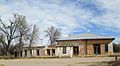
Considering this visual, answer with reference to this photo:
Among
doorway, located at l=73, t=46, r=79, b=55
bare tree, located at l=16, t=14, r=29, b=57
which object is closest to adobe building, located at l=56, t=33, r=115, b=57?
doorway, located at l=73, t=46, r=79, b=55

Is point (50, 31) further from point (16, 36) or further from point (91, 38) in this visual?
point (91, 38)

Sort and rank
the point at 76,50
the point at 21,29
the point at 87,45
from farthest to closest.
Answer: the point at 21,29 → the point at 76,50 → the point at 87,45

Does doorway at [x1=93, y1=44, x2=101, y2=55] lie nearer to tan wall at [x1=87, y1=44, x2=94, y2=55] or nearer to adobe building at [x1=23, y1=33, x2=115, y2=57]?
adobe building at [x1=23, y1=33, x2=115, y2=57]

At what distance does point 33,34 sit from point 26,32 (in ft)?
21.2

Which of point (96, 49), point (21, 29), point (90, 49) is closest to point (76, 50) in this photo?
point (90, 49)

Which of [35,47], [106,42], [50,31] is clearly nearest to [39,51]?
[35,47]

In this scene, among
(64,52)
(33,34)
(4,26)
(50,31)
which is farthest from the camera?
(50,31)

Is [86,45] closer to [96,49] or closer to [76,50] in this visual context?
[96,49]

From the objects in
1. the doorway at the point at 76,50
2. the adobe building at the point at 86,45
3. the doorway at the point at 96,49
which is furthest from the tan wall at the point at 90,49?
the doorway at the point at 76,50

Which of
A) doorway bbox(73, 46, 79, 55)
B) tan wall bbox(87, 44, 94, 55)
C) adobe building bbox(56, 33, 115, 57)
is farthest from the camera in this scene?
doorway bbox(73, 46, 79, 55)

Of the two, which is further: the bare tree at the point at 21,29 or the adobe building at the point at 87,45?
the bare tree at the point at 21,29

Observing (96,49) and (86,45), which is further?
(86,45)

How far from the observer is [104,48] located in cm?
5334

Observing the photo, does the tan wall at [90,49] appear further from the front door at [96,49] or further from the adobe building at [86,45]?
the front door at [96,49]
